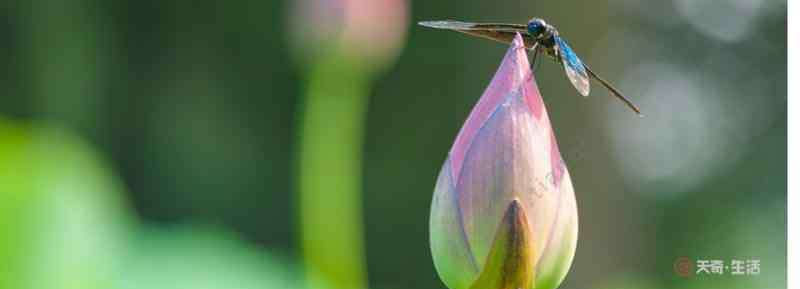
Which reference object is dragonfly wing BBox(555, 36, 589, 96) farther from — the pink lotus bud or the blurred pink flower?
the blurred pink flower

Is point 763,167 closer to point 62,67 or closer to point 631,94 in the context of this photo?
point 631,94

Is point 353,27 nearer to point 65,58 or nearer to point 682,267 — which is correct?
point 65,58

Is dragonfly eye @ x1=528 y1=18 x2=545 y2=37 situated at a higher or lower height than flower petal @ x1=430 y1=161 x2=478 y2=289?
higher

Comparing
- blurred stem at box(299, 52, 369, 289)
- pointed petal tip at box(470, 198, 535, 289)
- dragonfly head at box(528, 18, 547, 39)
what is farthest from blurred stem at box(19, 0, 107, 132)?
pointed petal tip at box(470, 198, 535, 289)

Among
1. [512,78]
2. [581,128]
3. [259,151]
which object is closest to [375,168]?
[259,151]

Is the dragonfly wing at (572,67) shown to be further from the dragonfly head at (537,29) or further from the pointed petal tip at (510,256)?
the pointed petal tip at (510,256)

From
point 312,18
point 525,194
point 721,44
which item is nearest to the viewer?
point 525,194

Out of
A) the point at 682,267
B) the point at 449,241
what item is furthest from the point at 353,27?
the point at 682,267
